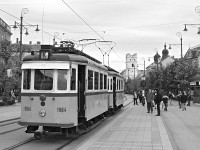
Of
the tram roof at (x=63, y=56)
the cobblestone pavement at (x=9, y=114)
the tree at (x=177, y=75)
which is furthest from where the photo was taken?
the tree at (x=177, y=75)

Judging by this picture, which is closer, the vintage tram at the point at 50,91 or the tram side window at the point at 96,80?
the vintage tram at the point at 50,91

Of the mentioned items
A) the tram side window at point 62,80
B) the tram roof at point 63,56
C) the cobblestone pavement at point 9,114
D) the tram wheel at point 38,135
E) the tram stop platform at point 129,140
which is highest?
the tram roof at point 63,56

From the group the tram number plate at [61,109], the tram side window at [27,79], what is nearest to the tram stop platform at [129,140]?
the tram number plate at [61,109]

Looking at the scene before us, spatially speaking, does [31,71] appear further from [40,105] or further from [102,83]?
[102,83]

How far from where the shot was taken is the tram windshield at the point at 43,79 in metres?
10.8

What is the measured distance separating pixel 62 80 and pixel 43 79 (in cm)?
64

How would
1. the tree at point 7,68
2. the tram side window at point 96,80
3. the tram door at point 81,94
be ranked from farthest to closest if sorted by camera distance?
1. the tree at point 7,68
2. the tram side window at point 96,80
3. the tram door at point 81,94

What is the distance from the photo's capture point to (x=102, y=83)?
15742mm

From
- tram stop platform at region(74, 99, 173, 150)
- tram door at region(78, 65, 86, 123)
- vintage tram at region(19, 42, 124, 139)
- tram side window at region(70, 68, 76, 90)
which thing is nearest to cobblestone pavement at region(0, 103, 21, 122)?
tram door at region(78, 65, 86, 123)

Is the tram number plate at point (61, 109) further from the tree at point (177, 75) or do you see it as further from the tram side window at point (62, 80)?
the tree at point (177, 75)

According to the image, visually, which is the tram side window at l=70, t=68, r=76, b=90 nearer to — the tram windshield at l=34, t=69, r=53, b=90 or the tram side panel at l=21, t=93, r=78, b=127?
the tram side panel at l=21, t=93, r=78, b=127

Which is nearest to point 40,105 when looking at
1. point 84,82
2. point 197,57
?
point 84,82

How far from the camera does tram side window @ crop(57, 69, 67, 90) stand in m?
10.8

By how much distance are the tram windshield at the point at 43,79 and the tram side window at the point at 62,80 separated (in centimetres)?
26
